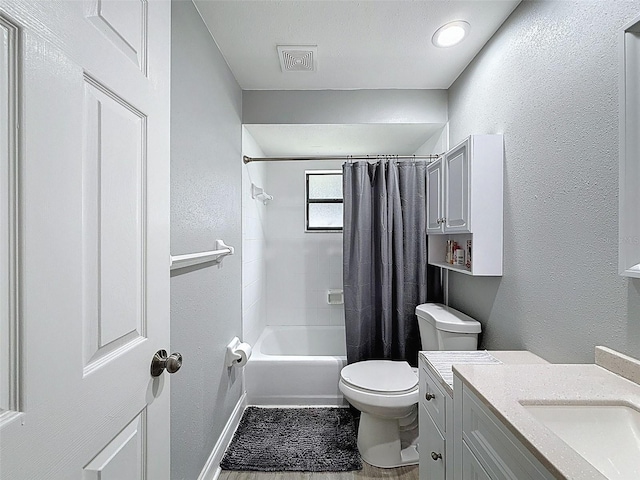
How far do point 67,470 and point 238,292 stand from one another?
185 cm

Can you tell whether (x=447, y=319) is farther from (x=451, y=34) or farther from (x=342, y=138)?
(x=342, y=138)

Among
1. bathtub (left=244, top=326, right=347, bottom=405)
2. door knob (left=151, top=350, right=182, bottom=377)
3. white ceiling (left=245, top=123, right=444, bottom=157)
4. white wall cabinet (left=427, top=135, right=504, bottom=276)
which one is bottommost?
bathtub (left=244, top=326, right=347, bottom=405)

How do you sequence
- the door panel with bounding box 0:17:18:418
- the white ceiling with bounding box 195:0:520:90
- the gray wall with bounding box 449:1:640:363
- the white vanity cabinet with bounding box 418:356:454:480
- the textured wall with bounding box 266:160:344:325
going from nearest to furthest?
the door panel with bounding box 0:17:18:418, the gray wall with bounding box 449:1:640:363, the white vanity cabinet with bounding box 418:356:454:480, the white ceiling with bounding box 195:0:520:90, the textured wall with bounding box 266:160:344:325

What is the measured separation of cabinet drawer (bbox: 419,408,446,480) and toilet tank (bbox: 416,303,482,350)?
46cm

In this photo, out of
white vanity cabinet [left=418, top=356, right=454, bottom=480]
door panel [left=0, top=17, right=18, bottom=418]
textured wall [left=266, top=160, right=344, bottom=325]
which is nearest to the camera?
door panel [left=0, top=17, right=18, bottom=418]

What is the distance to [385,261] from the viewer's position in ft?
8.21

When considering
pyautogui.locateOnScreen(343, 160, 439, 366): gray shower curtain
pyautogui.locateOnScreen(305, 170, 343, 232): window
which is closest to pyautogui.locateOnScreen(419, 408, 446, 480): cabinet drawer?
pyautogui.locateOnScreen(343, 160, 439, 366): gray shower curtain

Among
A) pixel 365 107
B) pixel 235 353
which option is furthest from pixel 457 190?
pixel 235 353

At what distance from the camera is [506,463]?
2.79 ft

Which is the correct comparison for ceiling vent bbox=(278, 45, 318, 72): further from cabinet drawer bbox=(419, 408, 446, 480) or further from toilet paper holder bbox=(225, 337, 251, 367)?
cabinet drawer bbox=(419, 408, 446, 480)

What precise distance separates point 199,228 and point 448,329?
4.56 feet

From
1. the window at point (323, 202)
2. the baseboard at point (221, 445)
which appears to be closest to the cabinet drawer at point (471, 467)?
the baseboard at point (221, 445)

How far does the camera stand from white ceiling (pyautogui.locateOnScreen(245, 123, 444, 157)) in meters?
2.59

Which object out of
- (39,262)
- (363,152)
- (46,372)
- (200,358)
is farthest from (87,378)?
(363,152)
